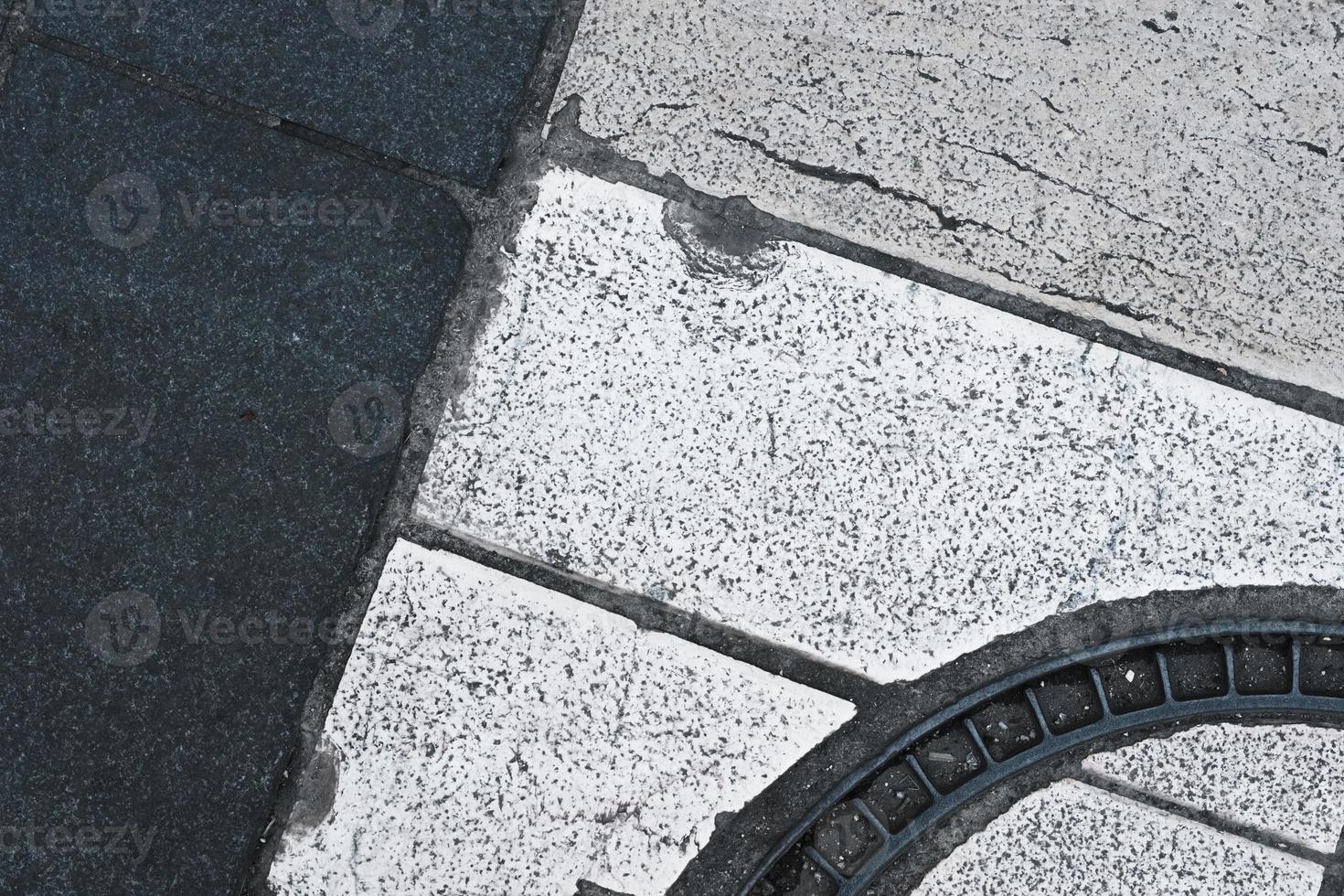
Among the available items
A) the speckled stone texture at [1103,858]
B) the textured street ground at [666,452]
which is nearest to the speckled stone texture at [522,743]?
the textured street ground at [666,452]

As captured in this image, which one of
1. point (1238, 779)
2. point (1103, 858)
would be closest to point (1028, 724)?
point (1103, 858)

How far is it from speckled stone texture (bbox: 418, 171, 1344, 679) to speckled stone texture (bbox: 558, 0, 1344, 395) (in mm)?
102

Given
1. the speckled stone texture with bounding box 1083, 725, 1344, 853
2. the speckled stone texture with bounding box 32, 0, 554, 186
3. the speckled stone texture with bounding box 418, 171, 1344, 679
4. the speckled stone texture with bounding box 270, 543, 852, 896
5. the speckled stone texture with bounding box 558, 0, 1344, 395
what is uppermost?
the speckled stone texture with bounding box 558, 0, 1344, 395

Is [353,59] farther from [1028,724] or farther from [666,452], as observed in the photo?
[1028,724]

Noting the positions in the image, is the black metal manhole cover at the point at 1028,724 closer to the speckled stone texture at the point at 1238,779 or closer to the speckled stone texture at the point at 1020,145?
the speckled stone texture at the point at 1238,779

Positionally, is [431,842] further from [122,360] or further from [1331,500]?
[1331,500]

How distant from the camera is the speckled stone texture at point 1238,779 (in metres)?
1.53

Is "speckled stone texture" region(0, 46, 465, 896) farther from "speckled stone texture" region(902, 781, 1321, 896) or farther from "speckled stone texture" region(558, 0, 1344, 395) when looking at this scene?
"speckled stone texture" region(902, 781, 1321, 896)

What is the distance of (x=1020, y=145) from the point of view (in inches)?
61.9

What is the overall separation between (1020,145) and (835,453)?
1.98 feet

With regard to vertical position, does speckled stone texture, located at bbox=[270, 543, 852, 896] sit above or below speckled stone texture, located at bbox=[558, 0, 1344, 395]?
below

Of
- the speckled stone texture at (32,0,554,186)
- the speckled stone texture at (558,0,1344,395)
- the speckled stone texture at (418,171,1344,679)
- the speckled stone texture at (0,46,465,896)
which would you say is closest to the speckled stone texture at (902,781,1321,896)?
the speckled stone texture at (418,171,1344,679)

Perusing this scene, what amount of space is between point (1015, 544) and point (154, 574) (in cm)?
139

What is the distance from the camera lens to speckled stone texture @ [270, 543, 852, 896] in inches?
58.9
